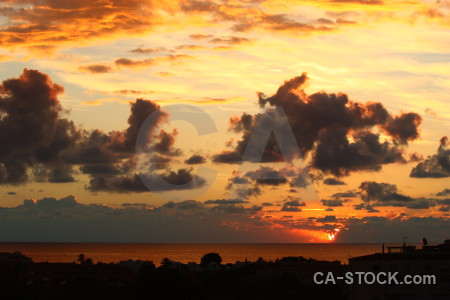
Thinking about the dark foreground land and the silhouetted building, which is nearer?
the silhouetted building

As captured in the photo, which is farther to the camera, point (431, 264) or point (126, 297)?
point (126, 297)

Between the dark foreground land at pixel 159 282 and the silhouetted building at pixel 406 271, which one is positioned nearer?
A: the silhouetted building at pixel 406 271

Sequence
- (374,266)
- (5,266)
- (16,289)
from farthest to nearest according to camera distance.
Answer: (5,266), (16,289), (374,266)

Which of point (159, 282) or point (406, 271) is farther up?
point (406, 271)

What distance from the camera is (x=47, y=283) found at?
126250mm

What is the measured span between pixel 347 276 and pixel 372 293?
917cm

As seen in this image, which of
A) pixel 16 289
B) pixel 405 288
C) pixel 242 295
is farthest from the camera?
pixel 242 295

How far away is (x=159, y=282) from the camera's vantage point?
8344 centimetres

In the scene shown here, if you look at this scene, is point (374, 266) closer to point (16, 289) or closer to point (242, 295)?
point (242, 295)

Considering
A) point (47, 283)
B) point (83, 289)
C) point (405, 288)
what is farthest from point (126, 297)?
point (405, 288)

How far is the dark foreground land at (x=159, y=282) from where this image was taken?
84.8m

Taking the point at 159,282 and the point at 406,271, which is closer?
the point at 159,282

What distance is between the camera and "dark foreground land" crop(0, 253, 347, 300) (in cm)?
8475

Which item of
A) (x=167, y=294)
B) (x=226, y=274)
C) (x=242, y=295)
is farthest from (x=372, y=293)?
(x=226, y=274)
